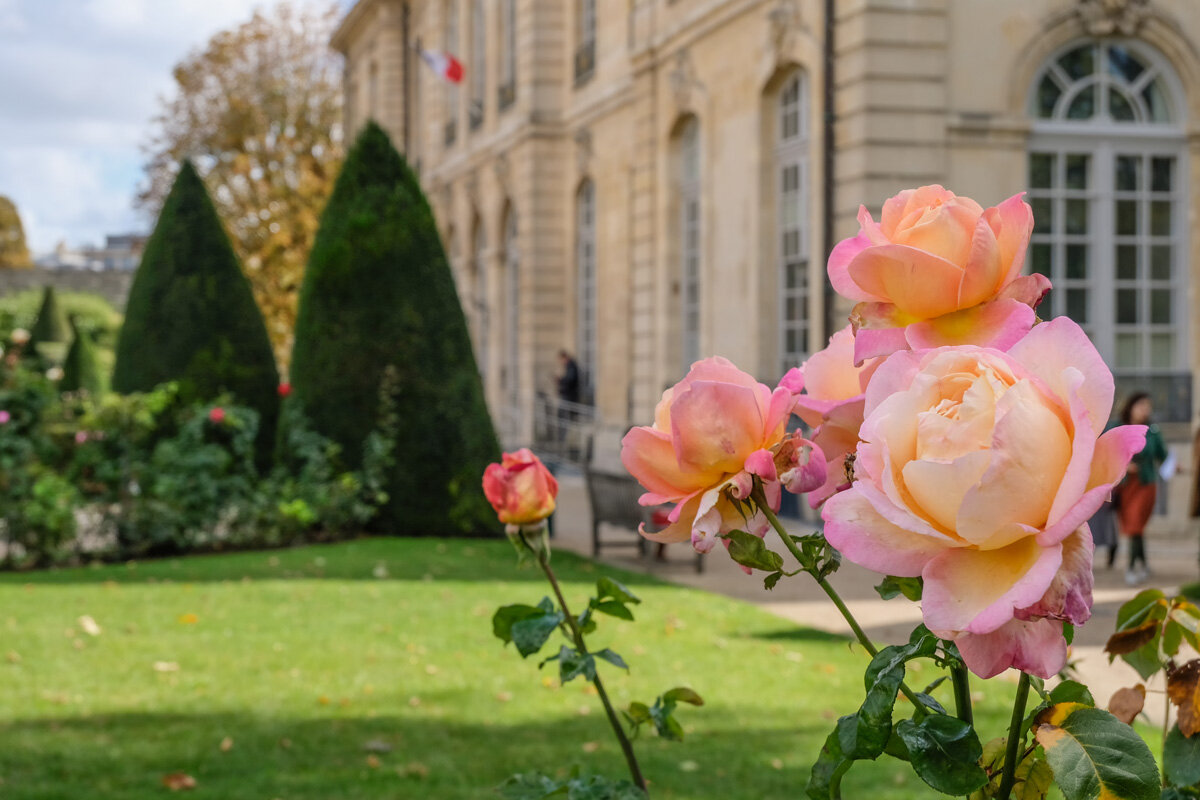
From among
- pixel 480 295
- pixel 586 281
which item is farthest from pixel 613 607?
pixel 480 295

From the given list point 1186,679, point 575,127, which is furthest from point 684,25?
point 1186,679

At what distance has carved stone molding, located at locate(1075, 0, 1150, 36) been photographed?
563 inches

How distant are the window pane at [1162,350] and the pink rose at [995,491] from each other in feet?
49.8

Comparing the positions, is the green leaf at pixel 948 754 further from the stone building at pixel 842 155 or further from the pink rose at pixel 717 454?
the stone building at pixel 842 155

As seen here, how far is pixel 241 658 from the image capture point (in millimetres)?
7594

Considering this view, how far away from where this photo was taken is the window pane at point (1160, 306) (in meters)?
14.9

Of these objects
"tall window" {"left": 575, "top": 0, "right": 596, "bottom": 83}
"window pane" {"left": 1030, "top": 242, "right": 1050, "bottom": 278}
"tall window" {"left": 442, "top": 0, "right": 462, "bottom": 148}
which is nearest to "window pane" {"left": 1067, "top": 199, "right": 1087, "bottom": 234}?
"window pane" {"left": 1030, "top": 242, "right": 1050, "bottom": 278}

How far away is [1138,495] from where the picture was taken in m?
11.6

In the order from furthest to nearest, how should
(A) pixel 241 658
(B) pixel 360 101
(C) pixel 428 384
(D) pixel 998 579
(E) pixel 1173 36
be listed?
(B) pixel 360 101
(E) pixel 1173 36
(C) pixel 428 384
(A) pixel 241 658
(D) pixel 998 579

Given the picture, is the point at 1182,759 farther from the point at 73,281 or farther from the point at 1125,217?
the point at 73,281

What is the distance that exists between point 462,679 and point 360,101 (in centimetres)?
3469

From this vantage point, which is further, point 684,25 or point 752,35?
point 684,25

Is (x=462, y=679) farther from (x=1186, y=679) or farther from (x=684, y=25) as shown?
(x=684, y=25)

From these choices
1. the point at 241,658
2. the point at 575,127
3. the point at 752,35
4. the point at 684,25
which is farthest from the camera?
the point at 575,127
